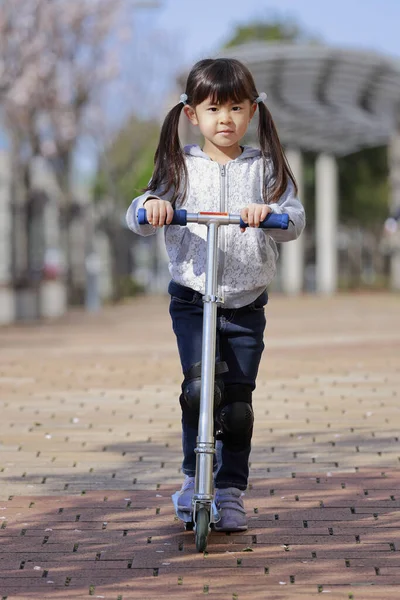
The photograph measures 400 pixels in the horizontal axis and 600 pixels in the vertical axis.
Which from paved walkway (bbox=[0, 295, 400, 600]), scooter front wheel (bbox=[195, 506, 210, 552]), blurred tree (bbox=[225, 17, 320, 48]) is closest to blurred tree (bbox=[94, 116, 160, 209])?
blurred tree (bbox=[225, 17, 320, 48])

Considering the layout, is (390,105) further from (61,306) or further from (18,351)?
(18,351)

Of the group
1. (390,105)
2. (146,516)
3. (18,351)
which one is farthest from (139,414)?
(390,105)

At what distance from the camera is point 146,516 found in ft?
15.9

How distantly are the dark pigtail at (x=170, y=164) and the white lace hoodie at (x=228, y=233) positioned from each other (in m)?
0.02

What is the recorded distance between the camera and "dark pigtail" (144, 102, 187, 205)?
14.6ft

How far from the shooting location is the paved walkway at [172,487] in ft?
12.9

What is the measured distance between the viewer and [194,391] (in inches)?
171

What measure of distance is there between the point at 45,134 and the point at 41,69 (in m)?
2.65

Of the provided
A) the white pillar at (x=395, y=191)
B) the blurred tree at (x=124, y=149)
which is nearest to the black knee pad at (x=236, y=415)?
the white pillar at (x=395, y=191)

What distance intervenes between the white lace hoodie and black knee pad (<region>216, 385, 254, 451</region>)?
0.29m

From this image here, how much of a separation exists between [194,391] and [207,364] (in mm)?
164

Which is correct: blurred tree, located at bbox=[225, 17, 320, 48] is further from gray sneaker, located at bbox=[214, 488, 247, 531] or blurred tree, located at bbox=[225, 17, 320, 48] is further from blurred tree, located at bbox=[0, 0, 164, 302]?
gray sneaker, located at bbox=[214, 488, 247, 531]

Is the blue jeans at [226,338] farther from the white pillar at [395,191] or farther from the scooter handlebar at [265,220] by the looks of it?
the white pillar at [395,191]

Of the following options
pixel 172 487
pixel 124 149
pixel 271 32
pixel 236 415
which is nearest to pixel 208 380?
pixel 236 415
